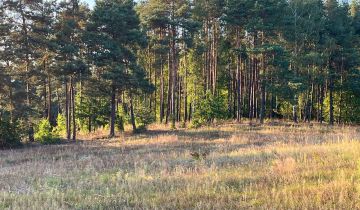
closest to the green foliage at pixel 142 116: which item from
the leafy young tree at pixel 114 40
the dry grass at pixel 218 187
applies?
the leafy young tree at pixel 114 40

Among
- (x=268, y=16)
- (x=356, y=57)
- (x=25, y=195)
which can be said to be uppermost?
(x=268, y=16)

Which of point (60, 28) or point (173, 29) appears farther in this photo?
point (173, 29)

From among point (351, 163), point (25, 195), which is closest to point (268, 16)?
point (351, 163)

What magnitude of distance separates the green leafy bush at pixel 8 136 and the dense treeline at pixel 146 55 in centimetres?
7

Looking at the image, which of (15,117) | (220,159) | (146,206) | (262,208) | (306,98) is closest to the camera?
(262,208)

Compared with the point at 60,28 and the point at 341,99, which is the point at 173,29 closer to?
the point at 60,28

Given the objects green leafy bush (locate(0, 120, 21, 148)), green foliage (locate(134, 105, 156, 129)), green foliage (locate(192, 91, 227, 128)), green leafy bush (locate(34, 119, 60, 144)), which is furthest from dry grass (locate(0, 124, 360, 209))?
green foliage (locate(192, 91, 227, 128))

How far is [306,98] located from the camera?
45.8m

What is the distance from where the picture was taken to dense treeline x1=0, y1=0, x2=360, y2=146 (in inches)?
1043

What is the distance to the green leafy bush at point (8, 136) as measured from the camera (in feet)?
79.1

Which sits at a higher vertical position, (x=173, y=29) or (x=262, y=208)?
(x=173, y=29)

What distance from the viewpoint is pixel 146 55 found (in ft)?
168

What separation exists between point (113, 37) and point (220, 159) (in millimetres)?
19859

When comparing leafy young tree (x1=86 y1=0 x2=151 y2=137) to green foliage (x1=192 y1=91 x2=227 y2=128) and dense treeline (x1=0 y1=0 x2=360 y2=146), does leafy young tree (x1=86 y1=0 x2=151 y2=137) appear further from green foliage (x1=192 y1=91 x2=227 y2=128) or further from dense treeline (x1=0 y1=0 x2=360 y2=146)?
green foliage (x1=192 y1=91 x2=227 y2=128)
